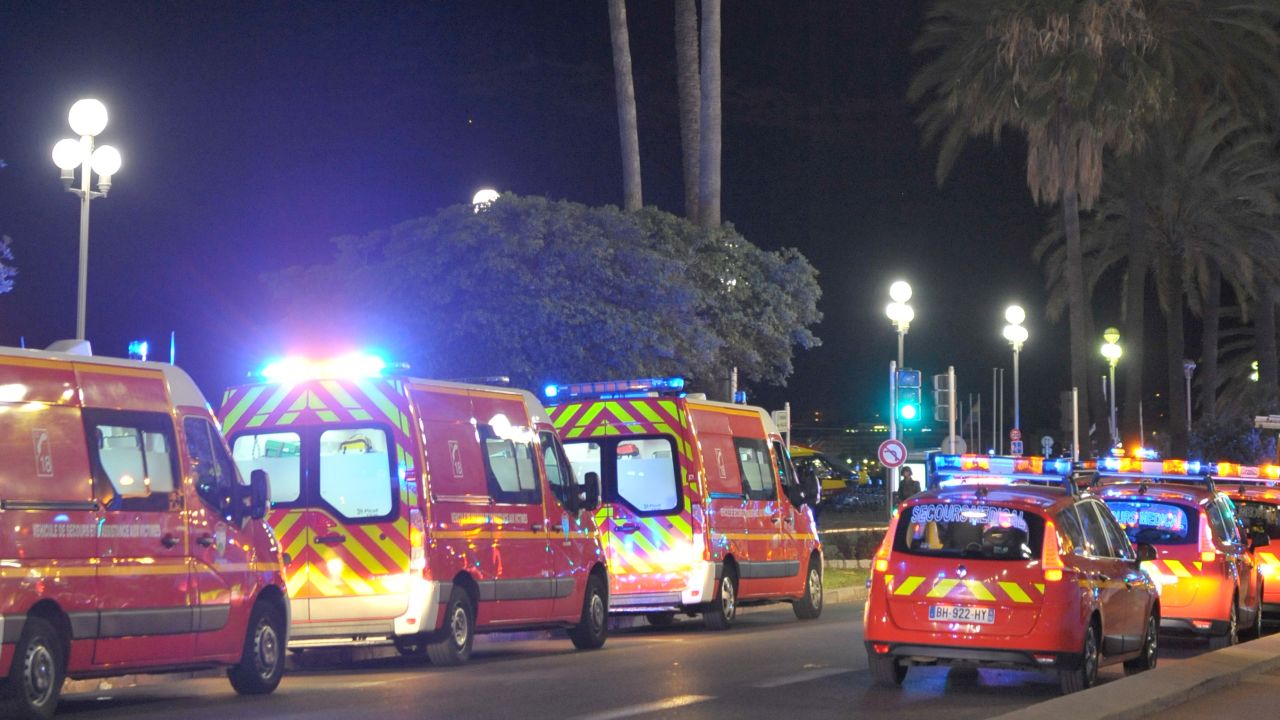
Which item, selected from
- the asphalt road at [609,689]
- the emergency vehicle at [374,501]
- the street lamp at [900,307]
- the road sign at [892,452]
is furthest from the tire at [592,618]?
the street lamp at [900,307]

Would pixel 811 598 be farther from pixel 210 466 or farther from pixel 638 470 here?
pixel 210 466

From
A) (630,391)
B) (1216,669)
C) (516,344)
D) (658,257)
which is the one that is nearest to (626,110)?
(658,257)

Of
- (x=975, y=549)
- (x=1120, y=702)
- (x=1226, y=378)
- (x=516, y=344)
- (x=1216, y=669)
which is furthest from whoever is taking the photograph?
(x=1226, y=378)

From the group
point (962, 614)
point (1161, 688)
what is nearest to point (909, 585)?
point (962, 614)

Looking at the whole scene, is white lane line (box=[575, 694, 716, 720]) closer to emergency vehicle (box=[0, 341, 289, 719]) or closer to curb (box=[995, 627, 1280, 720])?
curb (box=[995, 627, 1280, 720])

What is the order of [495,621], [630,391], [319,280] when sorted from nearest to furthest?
[495,621], [630,391], [319,280]

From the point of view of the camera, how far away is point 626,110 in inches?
1299

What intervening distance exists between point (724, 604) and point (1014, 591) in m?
7.80

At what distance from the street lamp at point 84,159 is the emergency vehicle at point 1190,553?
12.1 metres

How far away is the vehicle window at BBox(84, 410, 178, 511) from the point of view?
11711 mm

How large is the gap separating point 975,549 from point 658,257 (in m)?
17.2

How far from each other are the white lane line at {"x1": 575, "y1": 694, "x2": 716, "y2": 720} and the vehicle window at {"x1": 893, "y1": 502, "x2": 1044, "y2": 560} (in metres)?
2.11

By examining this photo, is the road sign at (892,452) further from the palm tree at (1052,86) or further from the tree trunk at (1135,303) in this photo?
the tree trunk at (1135,303)

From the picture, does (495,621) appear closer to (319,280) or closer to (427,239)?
(427,239)
